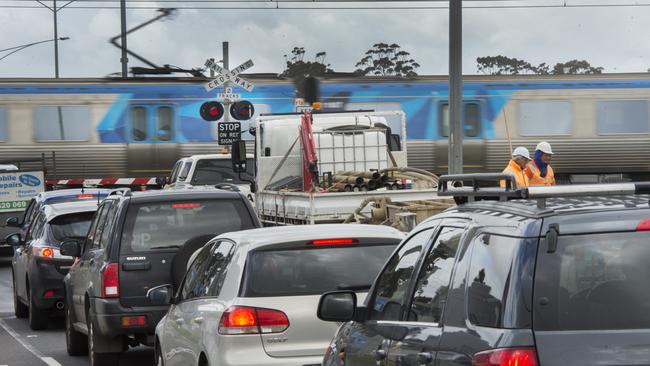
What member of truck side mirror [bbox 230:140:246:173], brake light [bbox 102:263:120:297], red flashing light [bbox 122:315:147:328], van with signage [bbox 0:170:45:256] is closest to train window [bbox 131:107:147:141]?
van with signage [bbox 0:170:45:256]

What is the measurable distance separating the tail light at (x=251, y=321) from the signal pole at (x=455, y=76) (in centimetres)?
830

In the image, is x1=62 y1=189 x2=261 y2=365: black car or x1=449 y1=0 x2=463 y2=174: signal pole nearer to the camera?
x1=62 y1=189 x2=261 y2=365: black car

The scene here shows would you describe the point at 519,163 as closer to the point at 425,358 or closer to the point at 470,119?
the point at 425,358

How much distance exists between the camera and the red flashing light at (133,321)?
11.0 metres

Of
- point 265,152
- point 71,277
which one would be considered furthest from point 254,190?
point 71,277

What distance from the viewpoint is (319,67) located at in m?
38.1

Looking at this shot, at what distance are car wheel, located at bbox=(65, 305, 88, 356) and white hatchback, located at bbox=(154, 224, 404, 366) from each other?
4.48 m

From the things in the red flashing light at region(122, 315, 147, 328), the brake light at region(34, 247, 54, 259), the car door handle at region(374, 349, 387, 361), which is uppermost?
the car door handle at region(374, 349, 387, 361)

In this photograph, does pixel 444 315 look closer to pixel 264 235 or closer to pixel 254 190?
pixel 264 235

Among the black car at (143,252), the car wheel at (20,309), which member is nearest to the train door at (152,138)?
the car wheel at (20,309)

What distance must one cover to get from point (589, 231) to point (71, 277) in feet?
31.9

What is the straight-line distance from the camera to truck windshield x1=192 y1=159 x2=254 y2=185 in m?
24.6

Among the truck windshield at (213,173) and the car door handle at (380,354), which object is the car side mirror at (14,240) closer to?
the truck windshield at (213,173)

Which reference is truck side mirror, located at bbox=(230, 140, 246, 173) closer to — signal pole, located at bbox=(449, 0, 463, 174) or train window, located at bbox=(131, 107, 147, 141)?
signal pole, located at bbox=(449, 0, 463, 174)
